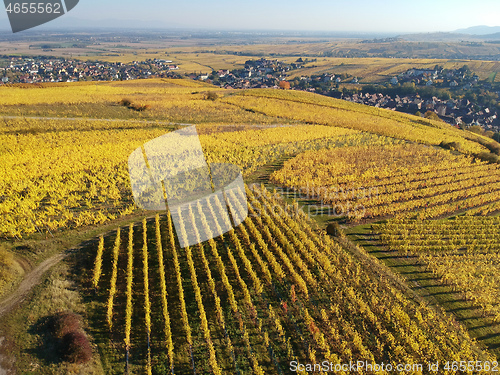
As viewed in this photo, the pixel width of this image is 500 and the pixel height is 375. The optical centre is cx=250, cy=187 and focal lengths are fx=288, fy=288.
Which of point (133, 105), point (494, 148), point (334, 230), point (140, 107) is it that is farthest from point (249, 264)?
point (133, 105)

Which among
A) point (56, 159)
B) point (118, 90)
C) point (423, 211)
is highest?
point (118, 90)

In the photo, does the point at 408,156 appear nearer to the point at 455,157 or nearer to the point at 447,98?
the point at 455,157

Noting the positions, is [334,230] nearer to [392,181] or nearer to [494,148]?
[392,181]

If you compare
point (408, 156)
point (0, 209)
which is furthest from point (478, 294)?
point (0, 209)

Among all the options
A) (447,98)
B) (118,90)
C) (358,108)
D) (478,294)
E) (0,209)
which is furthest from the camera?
(447,98)

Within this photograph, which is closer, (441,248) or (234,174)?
(441,248)

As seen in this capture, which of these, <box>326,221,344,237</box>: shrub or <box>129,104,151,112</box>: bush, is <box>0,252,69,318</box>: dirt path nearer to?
<box>326,221,344,237</box>: shrub

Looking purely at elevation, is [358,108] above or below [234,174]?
above
